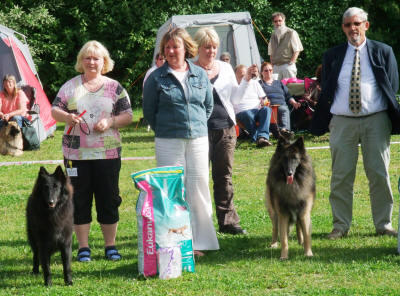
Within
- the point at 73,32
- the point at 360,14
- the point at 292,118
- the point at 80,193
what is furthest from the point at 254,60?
the point at 80,193

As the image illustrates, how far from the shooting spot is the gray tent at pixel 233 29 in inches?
506

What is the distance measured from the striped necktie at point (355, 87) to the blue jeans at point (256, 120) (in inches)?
202

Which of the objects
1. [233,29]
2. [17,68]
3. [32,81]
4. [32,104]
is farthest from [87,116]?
[233,29]

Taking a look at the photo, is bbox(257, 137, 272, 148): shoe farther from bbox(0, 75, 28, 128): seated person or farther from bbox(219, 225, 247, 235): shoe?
bbox(219, 225, 247, 235): shoe

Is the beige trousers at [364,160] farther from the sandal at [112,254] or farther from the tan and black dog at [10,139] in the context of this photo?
the tan and black dog at [10,139]

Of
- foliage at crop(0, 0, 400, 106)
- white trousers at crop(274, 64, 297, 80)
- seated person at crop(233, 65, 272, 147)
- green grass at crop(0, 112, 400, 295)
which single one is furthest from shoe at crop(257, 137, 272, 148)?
foliage at crop(0, 0, 400, 106)

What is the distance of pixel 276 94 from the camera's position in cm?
1072

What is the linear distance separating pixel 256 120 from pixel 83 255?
6110mm

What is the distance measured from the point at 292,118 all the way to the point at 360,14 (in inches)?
253

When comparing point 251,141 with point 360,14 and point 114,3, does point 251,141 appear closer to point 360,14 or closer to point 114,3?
point 360,14

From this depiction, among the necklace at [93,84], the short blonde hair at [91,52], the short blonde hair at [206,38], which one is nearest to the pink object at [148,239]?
the necklace at [93,84]

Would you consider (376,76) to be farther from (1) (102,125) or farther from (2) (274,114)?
(2) (274,114)

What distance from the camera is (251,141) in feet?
34.7

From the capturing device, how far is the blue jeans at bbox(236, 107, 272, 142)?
402 inches
